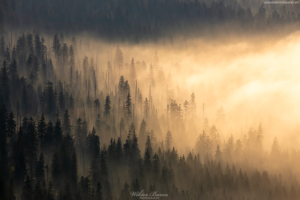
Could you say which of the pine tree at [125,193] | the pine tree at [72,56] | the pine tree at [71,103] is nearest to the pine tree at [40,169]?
the pine tree at [125,193]

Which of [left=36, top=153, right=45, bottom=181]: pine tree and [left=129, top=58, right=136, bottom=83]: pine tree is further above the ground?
[left=129, top=58, right=136, bottom=83]: pine tree

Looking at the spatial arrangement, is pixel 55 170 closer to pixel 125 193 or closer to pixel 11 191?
pixel 11 191

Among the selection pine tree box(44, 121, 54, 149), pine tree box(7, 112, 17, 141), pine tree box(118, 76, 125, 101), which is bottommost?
pine tree box(44, 121, 54, 149)

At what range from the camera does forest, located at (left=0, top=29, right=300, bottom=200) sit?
401ft

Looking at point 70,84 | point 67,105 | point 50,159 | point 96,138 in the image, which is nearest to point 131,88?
point 70,84

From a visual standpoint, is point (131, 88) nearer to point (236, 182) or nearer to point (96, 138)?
point (96, 138)

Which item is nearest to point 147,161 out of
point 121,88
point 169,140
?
point 169,140

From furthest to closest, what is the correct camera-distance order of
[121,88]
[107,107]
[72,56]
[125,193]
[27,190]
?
[72,56] < [121,88] < [107,107] < [125,193] < [27,190]

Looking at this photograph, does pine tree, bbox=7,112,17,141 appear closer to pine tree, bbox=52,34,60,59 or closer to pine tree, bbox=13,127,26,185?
pine tree, bbox=13,127,26,185

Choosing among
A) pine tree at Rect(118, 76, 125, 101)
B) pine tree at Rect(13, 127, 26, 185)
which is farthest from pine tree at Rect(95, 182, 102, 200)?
pine tree at Rect(118, 76, 125, 101)

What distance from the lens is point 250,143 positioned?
550 feet

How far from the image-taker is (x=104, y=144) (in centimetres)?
14388

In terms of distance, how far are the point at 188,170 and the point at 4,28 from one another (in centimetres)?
12704

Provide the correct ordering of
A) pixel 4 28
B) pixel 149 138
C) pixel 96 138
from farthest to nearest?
1. pixel 4 28
2. pixel 149 138
3. pixel 96 138
